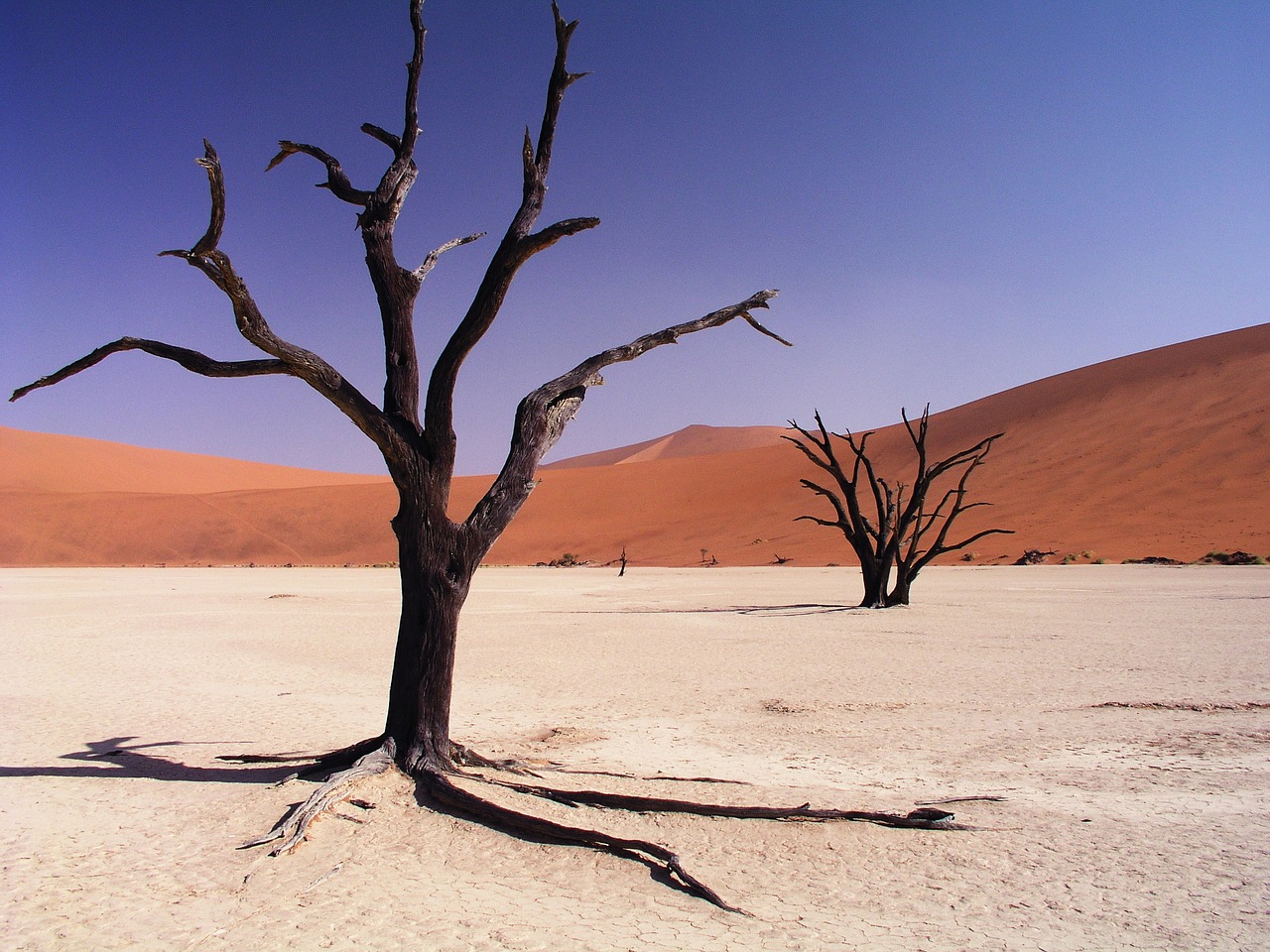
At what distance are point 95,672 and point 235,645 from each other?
268 cm

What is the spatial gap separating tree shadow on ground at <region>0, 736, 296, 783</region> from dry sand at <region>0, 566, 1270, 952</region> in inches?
1.3

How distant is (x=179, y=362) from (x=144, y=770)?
9.02 feet

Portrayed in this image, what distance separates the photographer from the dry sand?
137 inches

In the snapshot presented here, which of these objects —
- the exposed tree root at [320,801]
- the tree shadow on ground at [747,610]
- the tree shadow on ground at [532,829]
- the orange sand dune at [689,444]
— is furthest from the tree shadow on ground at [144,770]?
the orange sand dune at [689,444]

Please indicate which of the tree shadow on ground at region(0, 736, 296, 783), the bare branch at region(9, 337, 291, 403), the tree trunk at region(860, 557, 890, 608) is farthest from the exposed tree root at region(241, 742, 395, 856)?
the tree trunk at region(860, 557, 890, 608)

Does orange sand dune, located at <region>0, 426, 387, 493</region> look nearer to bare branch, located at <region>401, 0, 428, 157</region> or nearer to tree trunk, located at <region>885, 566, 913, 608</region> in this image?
tree trunk, located at <region>885, 566, 913, 608</region>

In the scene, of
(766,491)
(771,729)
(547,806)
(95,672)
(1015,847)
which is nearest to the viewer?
(1015,847)

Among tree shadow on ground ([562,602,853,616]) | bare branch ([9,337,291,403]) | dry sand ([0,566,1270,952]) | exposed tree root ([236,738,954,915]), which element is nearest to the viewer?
dry sand ([0,566,1270,952])

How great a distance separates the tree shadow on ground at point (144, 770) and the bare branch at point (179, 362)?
8.17 feet

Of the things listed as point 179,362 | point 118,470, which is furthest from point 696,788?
point 118,470

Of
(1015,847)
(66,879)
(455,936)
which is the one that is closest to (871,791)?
(1015,847)

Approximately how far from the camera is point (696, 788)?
5301mm

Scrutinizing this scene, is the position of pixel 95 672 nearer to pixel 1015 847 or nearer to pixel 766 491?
pixel 1015 847

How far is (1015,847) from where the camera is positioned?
4.23 metres
